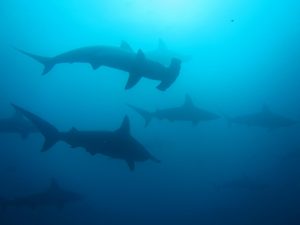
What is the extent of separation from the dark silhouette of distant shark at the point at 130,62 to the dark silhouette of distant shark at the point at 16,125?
5.92 metres

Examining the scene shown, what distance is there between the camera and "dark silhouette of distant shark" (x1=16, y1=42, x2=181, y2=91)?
259 inches

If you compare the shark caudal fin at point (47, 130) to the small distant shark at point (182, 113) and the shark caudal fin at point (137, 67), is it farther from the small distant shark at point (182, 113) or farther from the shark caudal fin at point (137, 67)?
the small distant shark at point (182, 113)

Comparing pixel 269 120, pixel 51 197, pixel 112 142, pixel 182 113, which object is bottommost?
pixel 51 197

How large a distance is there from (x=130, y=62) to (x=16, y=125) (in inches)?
298

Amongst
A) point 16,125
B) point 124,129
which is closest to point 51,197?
point 16,125

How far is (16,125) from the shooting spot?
12.9 meters

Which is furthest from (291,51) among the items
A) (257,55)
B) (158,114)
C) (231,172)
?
(158,114)

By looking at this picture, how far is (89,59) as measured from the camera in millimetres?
7293

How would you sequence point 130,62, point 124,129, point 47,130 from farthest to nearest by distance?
1. point 47,130
2. point 124,129
3. point 130,62

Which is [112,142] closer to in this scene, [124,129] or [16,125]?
[124,129]

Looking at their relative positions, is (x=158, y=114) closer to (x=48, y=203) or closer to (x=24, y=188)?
(x=48, y=203)

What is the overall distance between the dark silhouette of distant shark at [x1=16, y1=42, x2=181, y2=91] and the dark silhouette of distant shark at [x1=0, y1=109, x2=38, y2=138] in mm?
5919

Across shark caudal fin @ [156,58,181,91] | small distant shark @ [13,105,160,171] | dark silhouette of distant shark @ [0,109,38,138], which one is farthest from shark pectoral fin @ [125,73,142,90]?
dark silhouette of distant shark @ [0,109,38,138]

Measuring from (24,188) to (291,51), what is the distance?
132ft
